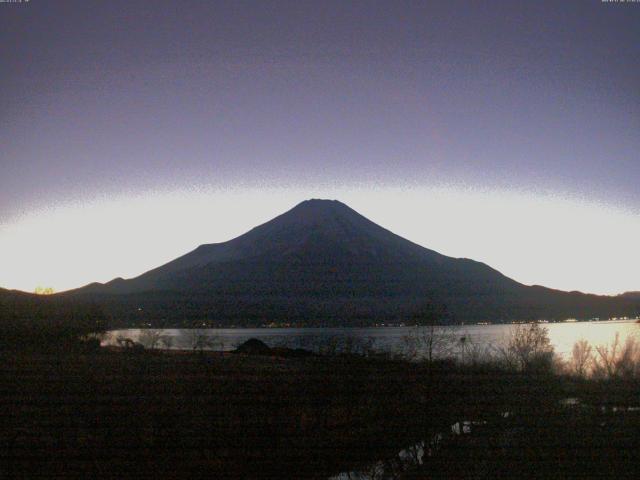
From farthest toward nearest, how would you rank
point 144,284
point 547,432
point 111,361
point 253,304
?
point 144,284 → point 253,304 → point 111,361 → point 547,432

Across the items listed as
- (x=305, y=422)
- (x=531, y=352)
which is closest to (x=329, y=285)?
(x=531, y=352)

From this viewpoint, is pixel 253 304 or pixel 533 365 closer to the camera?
pixel 533 365

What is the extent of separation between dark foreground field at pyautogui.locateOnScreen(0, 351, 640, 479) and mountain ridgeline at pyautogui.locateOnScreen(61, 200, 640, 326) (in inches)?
1056

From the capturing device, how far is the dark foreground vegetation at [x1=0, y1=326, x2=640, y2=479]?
6.44 m

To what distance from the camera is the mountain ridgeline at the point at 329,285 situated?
52.1m

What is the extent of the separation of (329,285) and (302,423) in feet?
187

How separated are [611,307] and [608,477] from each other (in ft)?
203

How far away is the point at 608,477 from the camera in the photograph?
5980 mm

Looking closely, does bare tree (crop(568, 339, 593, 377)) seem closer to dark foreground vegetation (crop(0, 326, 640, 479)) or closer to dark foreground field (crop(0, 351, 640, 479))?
dark foreground vegetation (crop(0, 326, 640, 479))

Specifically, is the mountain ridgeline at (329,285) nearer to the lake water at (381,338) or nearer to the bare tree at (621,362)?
the lake water at (381,338)

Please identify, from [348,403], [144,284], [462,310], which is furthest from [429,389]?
[144,284]

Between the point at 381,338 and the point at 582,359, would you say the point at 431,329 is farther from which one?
the point at 381,338

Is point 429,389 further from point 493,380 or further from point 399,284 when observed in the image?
point 399,284

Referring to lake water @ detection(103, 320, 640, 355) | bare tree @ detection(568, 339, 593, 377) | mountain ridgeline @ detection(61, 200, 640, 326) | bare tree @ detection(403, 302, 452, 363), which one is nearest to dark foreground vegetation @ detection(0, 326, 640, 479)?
bare tree @ detection(403, 302, 452, 363)
